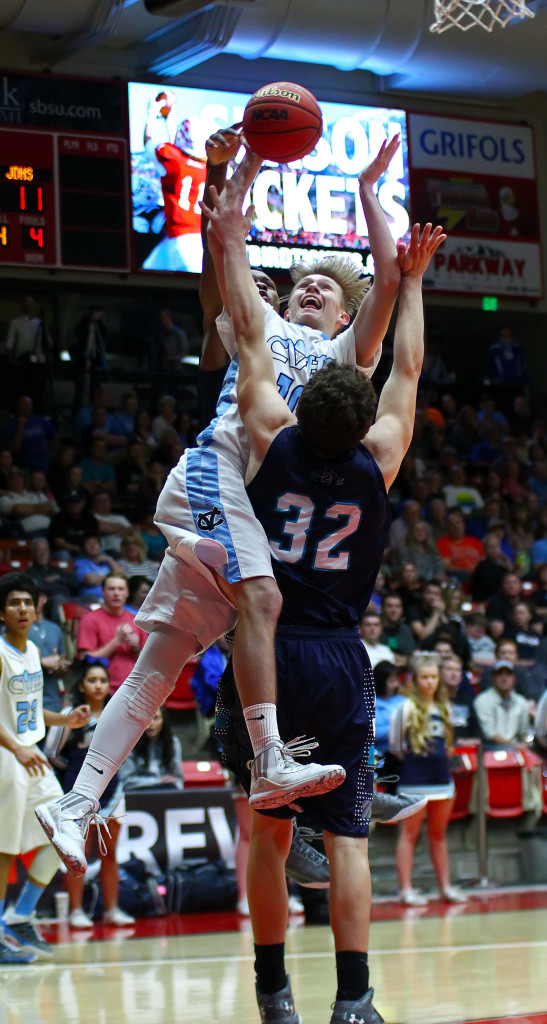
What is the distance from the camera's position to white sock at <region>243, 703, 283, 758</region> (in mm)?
3836

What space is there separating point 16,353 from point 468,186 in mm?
5886

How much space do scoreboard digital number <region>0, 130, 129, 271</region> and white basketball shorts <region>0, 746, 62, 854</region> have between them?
6.85 m

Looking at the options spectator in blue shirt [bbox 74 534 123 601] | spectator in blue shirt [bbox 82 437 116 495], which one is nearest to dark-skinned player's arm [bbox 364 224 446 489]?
spectator in blue shirt [bbox 74 534 123 601]

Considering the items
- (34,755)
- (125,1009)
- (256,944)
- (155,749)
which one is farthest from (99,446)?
(256,944)

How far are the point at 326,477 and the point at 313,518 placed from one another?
13 cm

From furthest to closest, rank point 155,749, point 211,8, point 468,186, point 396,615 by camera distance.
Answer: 1. point 468,186
2. point 211,8
3. point 396,615
4. point 155,749

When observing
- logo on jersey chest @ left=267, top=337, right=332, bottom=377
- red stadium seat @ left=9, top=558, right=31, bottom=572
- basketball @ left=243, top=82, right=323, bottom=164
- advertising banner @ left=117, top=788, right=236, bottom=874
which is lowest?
advertising banner @ left=117, top=788, right=236, bottom=874

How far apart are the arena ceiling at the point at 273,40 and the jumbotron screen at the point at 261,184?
580mm

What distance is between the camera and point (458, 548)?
530 inches

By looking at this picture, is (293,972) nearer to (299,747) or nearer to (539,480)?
(299,747)

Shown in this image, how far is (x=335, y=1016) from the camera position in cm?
390

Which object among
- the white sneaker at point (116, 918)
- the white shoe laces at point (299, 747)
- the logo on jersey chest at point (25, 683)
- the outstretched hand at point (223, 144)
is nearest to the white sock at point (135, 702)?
the white shoe laces at point (299, 747)

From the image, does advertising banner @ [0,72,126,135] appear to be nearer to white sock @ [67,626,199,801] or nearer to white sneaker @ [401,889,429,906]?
white sneaker @ [401,889,429,906]

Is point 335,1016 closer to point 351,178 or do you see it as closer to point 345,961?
point 345,961
